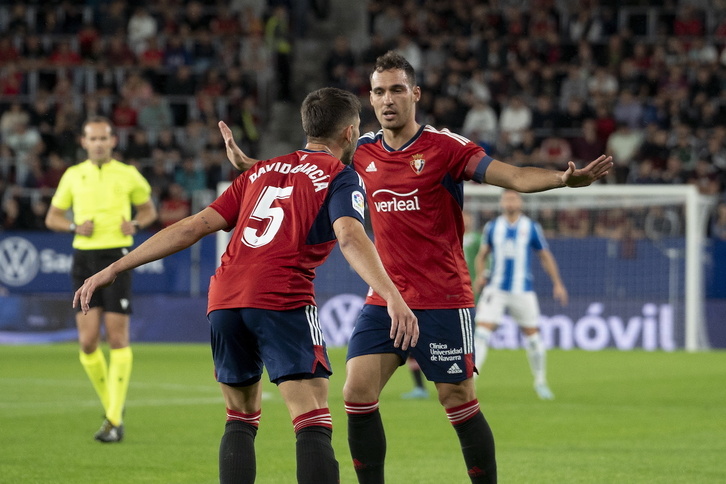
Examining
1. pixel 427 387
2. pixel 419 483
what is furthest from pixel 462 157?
pixel 427 387

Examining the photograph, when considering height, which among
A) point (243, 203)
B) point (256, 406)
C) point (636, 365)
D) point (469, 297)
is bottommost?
point (636, 365)

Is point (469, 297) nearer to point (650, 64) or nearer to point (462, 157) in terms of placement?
point (462, 157)

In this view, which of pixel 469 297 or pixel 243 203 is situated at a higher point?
pixel 243 203

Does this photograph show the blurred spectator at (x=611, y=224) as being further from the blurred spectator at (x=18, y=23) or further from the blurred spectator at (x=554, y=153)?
the blurred spectator at (x=18, y=23)

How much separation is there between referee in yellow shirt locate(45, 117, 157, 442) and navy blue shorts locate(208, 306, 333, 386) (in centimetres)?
394

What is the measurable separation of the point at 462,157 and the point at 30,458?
12.9 ft

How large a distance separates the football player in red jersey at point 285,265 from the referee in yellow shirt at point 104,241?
3.91 metres

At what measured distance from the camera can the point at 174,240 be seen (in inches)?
213

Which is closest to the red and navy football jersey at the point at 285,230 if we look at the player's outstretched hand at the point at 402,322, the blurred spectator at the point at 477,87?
the player's outstretched hand at the point at 402,322

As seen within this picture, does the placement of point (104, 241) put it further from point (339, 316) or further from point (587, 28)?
point (587, 28)

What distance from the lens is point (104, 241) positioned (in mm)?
9555

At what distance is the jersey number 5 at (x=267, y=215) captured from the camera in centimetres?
534

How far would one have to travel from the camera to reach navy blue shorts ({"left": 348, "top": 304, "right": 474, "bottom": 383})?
6258 mm

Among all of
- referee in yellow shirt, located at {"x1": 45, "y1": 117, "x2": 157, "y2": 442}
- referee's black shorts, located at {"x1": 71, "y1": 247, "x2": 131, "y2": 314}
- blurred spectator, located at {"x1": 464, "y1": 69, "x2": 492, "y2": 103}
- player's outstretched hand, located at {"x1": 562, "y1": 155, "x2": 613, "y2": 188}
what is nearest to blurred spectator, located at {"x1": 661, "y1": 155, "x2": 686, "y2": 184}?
blurred spectator, located at {"x1": 464, "y1": 69, "x2": 492, "y2": 103}
